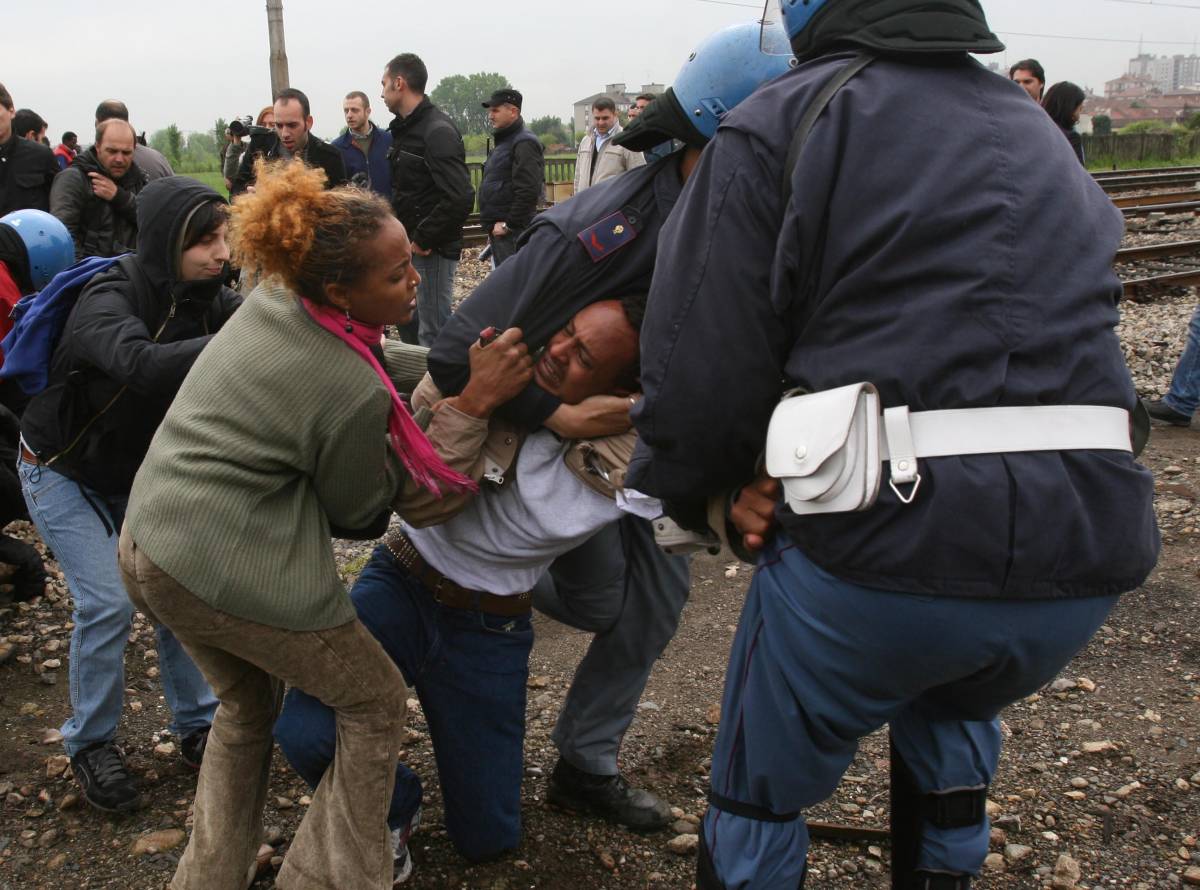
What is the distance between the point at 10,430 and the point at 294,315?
324cm

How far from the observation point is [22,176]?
7176 mm

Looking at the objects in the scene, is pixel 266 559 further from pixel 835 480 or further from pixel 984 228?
pixel 984 228

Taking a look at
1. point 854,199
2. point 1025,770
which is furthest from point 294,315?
point 1025,770

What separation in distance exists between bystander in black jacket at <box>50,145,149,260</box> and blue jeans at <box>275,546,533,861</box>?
4464 millimetres

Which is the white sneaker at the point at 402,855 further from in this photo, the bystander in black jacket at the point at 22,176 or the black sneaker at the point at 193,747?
the bystander in black jacket at the point at 22,176

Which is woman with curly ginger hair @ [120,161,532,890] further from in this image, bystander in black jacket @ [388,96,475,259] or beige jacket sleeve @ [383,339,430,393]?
bystander in black jacket @ [388,96,475,259]

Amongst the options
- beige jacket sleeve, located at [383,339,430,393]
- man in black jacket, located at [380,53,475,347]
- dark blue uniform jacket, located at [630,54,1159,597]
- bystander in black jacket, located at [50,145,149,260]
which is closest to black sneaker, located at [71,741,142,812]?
beige jacket sleeve, located at [383,339,430,393]

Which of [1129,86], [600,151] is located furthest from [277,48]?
[1129,86]

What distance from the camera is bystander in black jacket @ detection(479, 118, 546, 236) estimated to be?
32.9 ft

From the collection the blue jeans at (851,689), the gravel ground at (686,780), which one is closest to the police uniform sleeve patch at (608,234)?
the blue jeans at (851,689)

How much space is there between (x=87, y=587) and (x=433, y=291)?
5.32 metres

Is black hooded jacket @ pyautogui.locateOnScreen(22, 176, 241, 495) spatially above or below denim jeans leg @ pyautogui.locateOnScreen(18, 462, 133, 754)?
above

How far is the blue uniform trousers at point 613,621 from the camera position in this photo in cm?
323

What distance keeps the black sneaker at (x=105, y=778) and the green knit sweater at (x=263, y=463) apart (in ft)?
4.32
